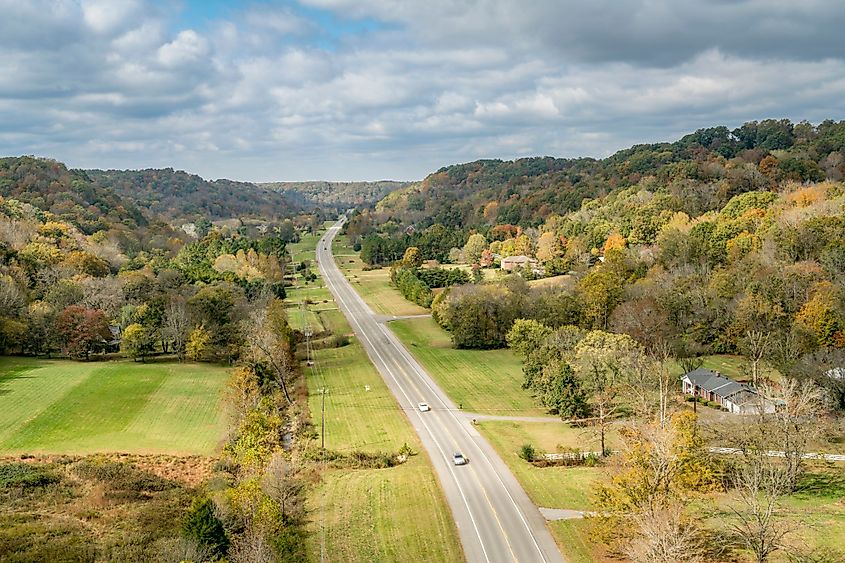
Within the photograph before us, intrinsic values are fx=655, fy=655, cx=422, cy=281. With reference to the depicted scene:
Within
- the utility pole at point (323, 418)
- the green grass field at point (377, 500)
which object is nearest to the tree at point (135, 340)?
the utility pole at point (323, 418)

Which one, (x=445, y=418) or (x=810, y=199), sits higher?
(x=810, y=199)

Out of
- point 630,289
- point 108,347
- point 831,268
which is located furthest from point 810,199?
point 108,347

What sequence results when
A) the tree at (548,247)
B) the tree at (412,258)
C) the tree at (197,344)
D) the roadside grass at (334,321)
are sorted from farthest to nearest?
the tree at (412,258) < the tree at (548,247) < the roadside grass at (334,321) < the tree at (197,344)

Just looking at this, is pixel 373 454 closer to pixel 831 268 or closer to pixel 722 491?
pixel 722 491

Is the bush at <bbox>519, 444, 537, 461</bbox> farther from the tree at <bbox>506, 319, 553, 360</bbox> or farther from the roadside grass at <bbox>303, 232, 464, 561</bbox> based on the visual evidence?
the tree at <bbox>506, 319, 553, 360</bbox>

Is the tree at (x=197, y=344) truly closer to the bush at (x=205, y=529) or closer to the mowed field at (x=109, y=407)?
the mowed field at (x=109, y=407)
